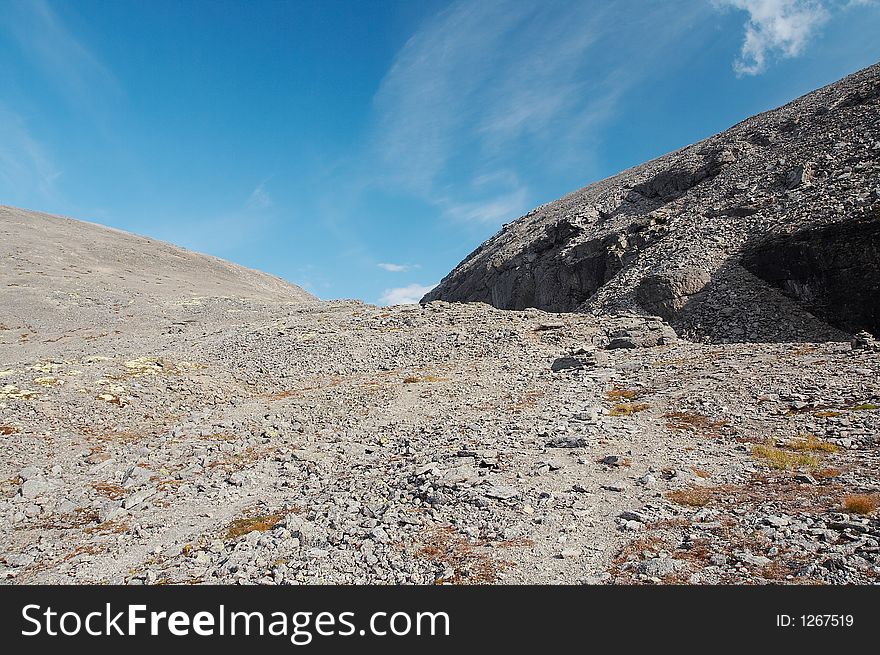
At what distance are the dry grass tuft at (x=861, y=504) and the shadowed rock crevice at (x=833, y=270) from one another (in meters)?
28.3

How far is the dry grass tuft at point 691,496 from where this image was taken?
9.02 m

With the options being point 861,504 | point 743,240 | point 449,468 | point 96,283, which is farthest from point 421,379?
point 96,283

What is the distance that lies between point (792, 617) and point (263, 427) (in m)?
16.1

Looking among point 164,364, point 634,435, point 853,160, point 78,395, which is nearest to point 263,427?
point 78,395

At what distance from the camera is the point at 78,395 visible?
62.3 feet

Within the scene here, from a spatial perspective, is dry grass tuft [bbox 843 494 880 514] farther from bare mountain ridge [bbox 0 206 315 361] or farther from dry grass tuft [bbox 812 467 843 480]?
bare mountain ridge [bbox 0 206 315 361]

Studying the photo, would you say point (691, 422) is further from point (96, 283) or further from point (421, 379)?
point (96, 283)

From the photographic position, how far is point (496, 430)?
50.6 ft

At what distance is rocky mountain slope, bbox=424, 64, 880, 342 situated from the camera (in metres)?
31.0

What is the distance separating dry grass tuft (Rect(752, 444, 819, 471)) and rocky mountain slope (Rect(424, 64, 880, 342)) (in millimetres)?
21156

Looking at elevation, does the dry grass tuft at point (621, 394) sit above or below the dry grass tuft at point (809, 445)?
above

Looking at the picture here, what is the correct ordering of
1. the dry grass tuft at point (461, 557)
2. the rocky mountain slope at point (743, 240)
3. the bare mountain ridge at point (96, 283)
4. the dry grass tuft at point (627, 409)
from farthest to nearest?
1. the bare mountain ridge at point (96, 283)
2. the rocky mountain slope at point (743, 240)
3. the dry grass tuft at point (627, 409)
4. the dry grass tuft at point (461, 557)

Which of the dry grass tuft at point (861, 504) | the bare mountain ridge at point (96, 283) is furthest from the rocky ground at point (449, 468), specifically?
the bare mountain ridge at point (96, 283)

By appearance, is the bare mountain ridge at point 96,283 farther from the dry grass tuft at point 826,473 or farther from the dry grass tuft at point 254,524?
the dry grass tuft at point 826,473
